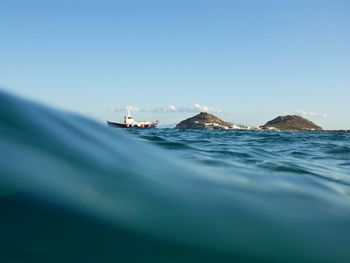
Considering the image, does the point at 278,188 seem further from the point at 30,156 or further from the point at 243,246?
the point at 30,156

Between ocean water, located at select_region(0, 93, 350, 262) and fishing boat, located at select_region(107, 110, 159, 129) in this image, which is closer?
ocean water, located at select_region(0, 93, 350, 262)

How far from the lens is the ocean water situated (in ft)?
4.46

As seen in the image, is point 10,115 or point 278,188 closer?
point 10,115

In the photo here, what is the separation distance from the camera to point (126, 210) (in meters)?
1.68

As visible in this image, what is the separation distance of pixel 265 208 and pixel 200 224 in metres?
0.61

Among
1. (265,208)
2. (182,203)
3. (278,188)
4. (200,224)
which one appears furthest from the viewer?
(278,188)

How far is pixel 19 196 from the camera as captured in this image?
1559 mm

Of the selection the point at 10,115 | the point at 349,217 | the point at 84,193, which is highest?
the point at 10,115

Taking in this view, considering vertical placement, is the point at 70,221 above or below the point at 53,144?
below

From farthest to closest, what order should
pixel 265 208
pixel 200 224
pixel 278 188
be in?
1. pixel 278 188
2. pixel 265 208
3. pixel 200 224

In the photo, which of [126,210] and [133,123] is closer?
[126,210]

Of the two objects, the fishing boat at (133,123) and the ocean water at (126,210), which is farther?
the fishing boat at (133,123)

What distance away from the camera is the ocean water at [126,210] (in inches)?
53.6

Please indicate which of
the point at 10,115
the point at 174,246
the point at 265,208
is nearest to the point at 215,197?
the point at 265,208
